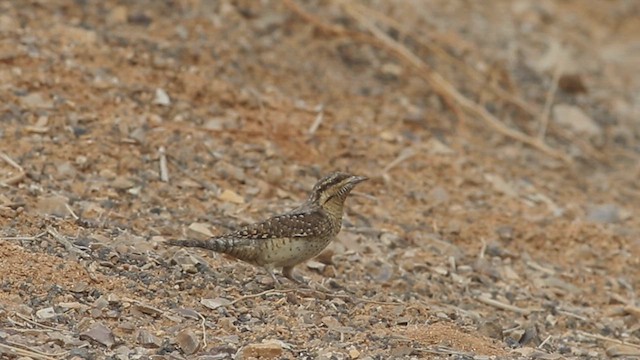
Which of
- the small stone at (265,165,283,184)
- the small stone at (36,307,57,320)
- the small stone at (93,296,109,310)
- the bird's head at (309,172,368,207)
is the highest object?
the bird's head at (309,172,368,207)

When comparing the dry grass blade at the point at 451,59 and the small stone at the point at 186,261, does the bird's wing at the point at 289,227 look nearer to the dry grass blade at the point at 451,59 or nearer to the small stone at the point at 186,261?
the small stone at the point at 186,261

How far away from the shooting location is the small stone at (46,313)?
6.39 meters

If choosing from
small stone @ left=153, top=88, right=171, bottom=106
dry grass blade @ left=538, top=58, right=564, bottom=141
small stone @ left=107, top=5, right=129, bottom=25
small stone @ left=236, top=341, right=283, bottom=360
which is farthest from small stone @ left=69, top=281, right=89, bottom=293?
dry grass blade @ left=538, top=58, right=564, bottom=141

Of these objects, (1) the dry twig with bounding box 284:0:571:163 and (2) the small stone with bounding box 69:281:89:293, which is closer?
(2) the small stone with bounding box 69:281:89:293

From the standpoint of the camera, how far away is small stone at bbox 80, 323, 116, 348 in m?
6.21

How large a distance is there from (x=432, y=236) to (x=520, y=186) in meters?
1.68

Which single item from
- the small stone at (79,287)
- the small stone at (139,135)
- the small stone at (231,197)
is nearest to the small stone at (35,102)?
the small stone at (139,135)

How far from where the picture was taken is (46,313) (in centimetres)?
643

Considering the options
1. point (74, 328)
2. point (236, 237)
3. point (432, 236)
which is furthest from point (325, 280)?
point (74, 328)

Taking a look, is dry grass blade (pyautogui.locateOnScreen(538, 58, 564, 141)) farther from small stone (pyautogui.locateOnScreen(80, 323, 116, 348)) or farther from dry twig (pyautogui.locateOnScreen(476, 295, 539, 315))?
small stone (pyautogui.locateOnScreen(80, 323, 116, 348))

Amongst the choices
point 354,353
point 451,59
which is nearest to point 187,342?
point 354,353

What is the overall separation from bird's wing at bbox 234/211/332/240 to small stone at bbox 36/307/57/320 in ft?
4.30

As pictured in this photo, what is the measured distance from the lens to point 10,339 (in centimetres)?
608

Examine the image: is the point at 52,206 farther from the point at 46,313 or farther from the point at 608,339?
the point at 608,339
